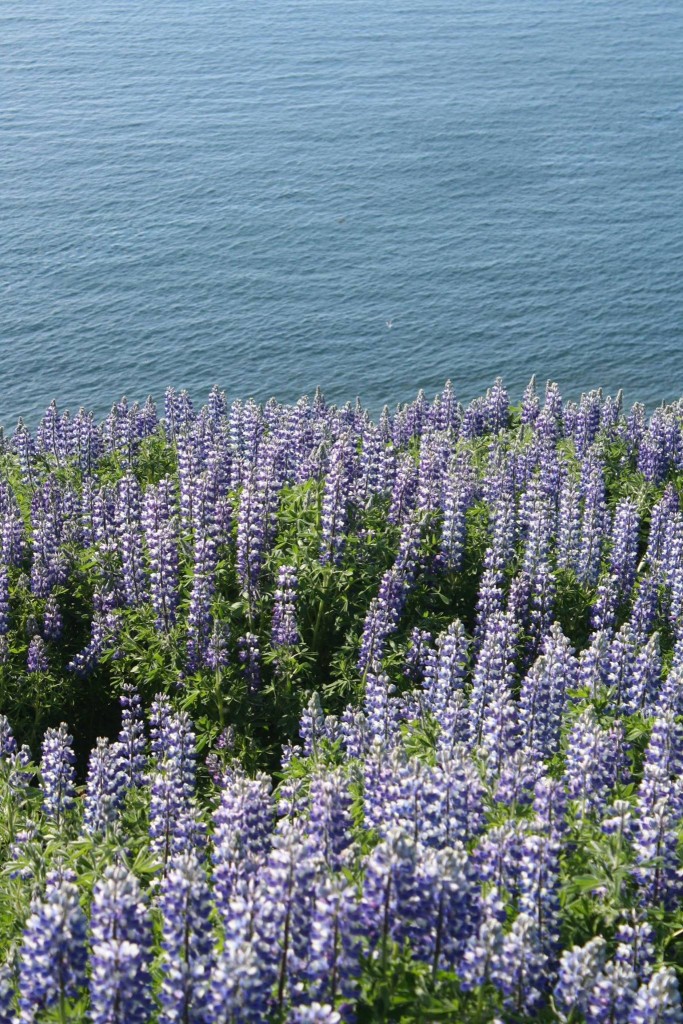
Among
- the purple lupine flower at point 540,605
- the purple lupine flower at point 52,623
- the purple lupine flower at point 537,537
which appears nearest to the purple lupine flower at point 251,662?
the purple lupine flower at point 52,623

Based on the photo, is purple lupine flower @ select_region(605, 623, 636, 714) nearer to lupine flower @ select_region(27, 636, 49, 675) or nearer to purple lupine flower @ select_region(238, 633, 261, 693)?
purple lupine flower @ select_region(238, 633, 261, 693)

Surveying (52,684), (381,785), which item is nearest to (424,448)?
(52,684)

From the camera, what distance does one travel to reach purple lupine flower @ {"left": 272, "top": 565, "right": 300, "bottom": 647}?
1420cm

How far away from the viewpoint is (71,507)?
60.2ft

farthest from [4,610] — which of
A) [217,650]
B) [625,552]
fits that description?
[625,552]

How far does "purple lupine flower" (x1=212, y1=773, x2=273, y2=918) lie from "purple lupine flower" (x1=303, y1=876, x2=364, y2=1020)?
962 mm

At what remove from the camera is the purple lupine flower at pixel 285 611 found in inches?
559

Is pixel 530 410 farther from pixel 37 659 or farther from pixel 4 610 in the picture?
pixel 37 659

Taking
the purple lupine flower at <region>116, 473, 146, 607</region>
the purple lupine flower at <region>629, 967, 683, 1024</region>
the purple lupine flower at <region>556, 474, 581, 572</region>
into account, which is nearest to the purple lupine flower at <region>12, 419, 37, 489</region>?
the purple lupine flower at <region>116, 473, 146, 607</region>

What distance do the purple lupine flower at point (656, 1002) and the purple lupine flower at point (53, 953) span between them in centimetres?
324

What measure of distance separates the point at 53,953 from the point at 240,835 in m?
1.99

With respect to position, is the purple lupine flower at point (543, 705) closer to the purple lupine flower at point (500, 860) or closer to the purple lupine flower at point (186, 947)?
the purple lupine flower at point (500, 860)

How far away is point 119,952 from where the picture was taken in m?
6.92

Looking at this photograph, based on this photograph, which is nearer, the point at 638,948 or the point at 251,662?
the point at 638,948
